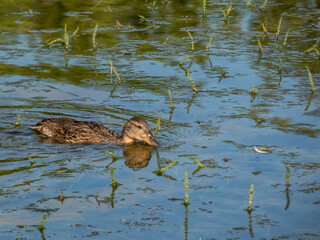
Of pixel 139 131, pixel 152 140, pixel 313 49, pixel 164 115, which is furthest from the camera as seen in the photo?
pixel 313 49

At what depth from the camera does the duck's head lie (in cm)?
855

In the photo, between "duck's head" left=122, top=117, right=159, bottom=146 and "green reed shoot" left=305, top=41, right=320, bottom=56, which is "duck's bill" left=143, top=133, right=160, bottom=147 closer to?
"duck's head" left=122, top=117, right=159, bottom=146

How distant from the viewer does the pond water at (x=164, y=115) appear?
618cm

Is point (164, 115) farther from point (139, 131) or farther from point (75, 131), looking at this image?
point (75, 131)

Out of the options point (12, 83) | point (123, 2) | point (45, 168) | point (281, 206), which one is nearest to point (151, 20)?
point (123, 2)

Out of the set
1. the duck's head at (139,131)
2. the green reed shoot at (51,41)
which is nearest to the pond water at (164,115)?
the green reed shoot at (51,41)

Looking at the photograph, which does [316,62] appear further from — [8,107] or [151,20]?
[8,107]

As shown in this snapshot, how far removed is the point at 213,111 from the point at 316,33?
17.8 feet

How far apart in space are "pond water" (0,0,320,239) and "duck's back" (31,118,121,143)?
0.43 feet

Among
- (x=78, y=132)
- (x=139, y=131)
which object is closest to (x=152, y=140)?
(x=139, y=131)

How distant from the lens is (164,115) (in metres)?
9.55

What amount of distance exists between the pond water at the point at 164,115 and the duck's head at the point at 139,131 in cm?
19

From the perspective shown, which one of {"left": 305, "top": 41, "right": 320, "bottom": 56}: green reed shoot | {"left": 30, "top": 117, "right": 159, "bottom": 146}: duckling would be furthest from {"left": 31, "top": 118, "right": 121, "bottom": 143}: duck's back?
{"left": 305, "top": 41, "right": 320, "bottom": 56}: green reed shoot

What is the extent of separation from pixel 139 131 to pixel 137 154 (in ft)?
0.98
